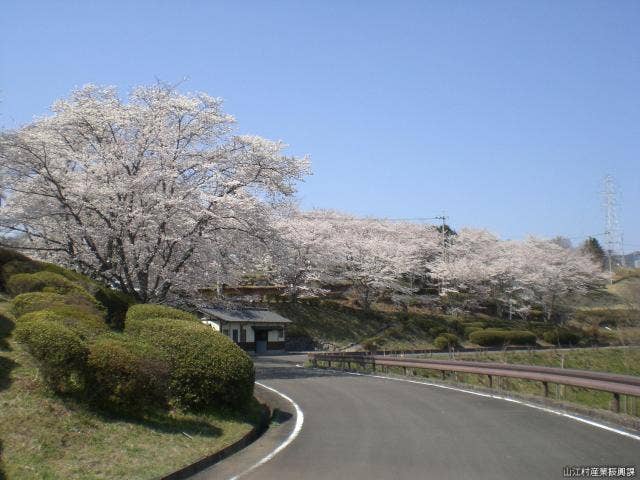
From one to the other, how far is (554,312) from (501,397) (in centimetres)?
5673

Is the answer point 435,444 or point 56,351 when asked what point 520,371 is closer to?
point 435,444

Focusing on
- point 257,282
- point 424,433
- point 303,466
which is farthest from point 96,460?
point 257,282

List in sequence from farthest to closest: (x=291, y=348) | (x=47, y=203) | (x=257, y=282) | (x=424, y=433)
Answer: (x=257, y=282) → (x=291, y=348) → (x=47, y=203) → (x=424, y=433)

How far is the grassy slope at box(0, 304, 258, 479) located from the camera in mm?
7152

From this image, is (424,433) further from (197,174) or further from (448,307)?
(448,307)

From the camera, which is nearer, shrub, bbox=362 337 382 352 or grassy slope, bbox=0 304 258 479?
grassy slope, bbox=0 304 258 479

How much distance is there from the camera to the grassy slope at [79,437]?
7152mm

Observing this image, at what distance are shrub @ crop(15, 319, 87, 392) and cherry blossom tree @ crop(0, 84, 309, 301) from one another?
39.6 ft

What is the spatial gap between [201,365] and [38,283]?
6.15 metres

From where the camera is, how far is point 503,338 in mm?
47312

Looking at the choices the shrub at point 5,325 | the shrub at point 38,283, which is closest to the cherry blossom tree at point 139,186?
the shrub at point 38,283

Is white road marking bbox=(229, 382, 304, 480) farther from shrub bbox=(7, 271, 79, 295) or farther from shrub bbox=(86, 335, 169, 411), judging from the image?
shrub bbox=(7, 271, 79, 295)

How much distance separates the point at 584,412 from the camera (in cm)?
1196

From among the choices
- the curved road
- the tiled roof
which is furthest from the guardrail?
the tiled roof
